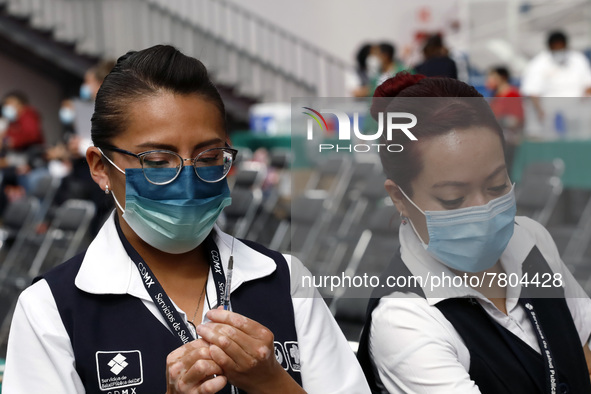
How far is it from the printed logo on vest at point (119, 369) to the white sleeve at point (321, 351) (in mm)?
288

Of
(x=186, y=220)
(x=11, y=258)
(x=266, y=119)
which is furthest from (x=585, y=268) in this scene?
(x=266, y=119)

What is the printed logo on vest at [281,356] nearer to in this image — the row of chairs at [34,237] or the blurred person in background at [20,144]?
the row of chairs at [34,237]

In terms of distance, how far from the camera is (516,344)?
1.45 m

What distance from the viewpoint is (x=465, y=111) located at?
4.73ft

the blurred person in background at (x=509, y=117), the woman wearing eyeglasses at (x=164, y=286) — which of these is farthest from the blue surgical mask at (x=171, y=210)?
the blurred person in background at (x=509, y=117)

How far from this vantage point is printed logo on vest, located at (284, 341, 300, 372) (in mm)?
1368

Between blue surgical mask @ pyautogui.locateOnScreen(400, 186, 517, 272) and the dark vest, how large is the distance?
0.07 metres

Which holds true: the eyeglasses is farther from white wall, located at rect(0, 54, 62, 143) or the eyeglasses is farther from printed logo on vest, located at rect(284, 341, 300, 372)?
white wall, located at rect(0, 54, 62, 143)

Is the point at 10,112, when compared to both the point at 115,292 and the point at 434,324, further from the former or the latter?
the point at 434,324

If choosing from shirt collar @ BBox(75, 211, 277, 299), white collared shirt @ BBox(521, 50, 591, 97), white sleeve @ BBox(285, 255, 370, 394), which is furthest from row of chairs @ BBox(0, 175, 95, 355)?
white collared shirt @ BBox(521, 50, 591, 97)

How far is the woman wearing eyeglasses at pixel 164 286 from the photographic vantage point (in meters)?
1.27

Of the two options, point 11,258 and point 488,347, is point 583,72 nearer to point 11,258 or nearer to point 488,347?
point 11,258

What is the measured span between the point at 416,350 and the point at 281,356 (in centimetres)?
26

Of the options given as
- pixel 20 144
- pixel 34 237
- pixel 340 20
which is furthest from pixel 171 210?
pixel 340 20
